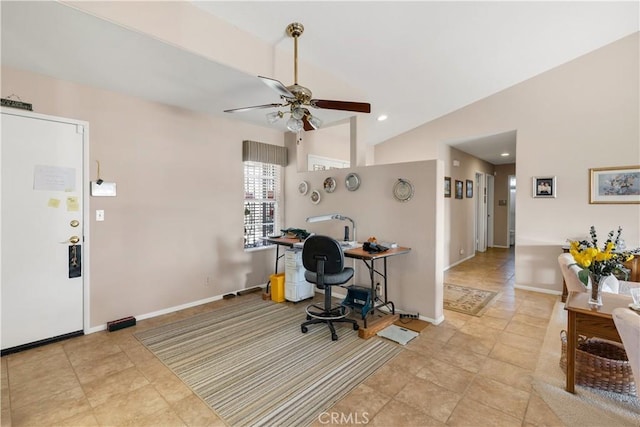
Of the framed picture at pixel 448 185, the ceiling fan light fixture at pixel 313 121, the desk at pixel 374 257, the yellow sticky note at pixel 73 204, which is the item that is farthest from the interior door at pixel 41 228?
the framed picture at pixel 448 185

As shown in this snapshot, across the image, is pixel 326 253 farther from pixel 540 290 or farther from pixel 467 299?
pixel 540 290

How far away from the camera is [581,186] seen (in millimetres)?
4109

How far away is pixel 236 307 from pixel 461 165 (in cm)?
555

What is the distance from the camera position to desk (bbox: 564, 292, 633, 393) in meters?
1.87

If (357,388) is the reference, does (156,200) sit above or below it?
above

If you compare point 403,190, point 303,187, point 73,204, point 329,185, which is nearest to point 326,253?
point 403,190

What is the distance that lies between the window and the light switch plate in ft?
5.62

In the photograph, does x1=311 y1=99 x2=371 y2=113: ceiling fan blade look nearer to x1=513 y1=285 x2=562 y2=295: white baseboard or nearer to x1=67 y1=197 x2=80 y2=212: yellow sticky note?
x1=67 y1=197 x2=80 y2=212: yellow sticky note

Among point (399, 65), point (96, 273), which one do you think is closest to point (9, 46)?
point (96, 273)

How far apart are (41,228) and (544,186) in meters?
6.31

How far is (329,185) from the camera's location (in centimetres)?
428

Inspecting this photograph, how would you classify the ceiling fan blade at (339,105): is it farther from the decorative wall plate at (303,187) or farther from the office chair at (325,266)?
the decorative wall plate at (303,187)

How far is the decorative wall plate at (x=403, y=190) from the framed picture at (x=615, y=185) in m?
2.77

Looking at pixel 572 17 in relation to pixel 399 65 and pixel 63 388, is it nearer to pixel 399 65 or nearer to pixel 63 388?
pixel 399 65
